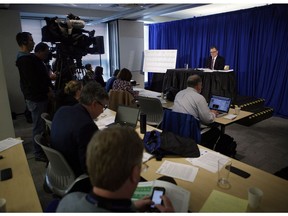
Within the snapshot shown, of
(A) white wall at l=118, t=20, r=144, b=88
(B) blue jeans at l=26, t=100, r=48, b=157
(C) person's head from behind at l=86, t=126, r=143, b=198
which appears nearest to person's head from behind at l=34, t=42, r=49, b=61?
(B) blue jeans at l=26, t=100, r=48, b=157

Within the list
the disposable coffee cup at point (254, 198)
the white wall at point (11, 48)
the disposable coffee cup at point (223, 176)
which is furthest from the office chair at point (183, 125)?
the white wall at point (11, 48)

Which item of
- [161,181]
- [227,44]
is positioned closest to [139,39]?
[227,44]

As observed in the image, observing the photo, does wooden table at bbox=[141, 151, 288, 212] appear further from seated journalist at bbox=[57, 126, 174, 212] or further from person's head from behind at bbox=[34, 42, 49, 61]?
person's head from behind at bbox=[34, 42, 49, 61]

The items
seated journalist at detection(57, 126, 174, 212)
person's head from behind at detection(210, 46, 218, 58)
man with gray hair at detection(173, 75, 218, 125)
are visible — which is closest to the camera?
seated journalist at detection(57, 126, 174, 212)

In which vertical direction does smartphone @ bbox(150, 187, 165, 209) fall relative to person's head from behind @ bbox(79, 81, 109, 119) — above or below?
below

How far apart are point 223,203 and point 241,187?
212 mm

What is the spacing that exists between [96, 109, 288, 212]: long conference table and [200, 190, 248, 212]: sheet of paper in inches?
1.0

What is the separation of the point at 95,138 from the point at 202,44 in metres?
6.52

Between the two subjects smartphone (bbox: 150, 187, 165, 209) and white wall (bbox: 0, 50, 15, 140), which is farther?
white wall (bbox: 0, 50, 15, 140)

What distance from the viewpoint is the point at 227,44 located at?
5934 millimetres

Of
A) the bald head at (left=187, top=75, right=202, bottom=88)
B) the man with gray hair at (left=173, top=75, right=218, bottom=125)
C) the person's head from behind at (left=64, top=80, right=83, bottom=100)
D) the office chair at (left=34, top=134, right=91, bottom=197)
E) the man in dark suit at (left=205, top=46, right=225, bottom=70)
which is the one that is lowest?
the office chair at (left=34, top=134, right=91, bottom=197)

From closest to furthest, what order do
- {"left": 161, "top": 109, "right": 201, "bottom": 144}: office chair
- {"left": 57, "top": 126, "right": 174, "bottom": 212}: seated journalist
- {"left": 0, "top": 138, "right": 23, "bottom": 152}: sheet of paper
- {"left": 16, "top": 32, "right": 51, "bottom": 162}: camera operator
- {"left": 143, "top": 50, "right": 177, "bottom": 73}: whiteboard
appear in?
{"left": 57, "top": 126, "right": 174, "bottom": 212}: seated journalist
{"left": 0, "top": 138, "right": 23, "bottom": 152}: sheet of paper
{"left": 161, "top": 109, "right": 201, "bottom": 144}: office chair
{"left": 16, "top": 32, "right": 51, "bottom": 162}: camera operator
{"left": 143, "top": 50, "right": 177, "bottom": 73}: whiteboard

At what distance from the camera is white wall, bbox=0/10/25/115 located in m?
4.88

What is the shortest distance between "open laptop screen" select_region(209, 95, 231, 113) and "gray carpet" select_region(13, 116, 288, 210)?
78cm
